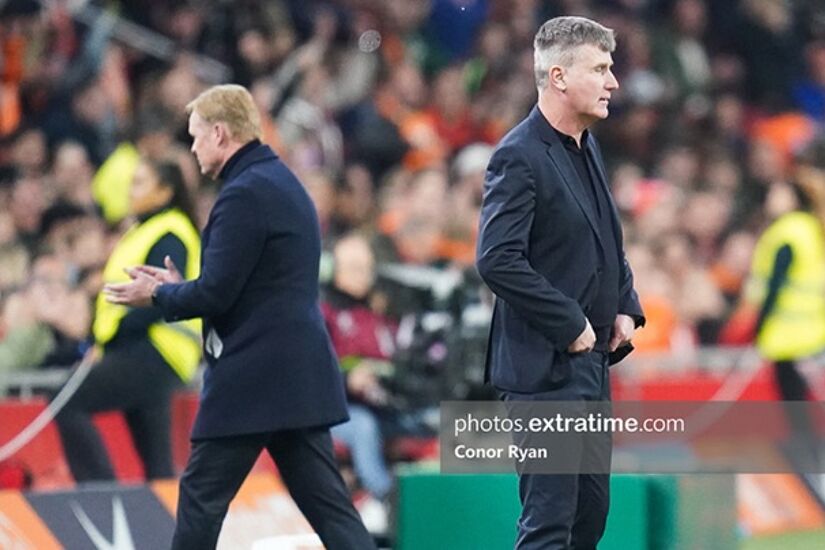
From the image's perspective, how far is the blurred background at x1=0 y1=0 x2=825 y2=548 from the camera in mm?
11938

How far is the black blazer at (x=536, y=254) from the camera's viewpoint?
659 centimetres

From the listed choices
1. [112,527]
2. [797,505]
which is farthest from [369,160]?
[112,527]

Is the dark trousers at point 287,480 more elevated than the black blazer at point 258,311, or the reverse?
the black blazer at point 258,311

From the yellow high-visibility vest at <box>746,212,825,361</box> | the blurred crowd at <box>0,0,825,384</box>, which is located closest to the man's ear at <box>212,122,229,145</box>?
the blurred crowd at <box>0,0,825,384</box>

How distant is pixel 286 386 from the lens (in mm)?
7434

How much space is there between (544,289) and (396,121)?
9.86 m

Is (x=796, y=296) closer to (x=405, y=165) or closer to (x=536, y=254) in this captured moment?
(x=405, y=165)

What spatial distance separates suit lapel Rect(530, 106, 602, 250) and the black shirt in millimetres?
29

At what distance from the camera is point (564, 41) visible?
6742 millimetres

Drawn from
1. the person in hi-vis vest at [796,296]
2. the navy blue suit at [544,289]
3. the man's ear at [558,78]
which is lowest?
the navy blue suit at [544,289]

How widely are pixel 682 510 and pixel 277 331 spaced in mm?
1936

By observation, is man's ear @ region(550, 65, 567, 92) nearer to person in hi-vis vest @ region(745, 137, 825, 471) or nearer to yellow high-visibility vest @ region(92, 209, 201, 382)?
yellow high-visibility vest @ region(92, 209, 201, 382)

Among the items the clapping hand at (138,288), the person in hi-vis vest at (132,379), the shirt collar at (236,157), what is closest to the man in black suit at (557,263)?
the shirt collar at (236,157)

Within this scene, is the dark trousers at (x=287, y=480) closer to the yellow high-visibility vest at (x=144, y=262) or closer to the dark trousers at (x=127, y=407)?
the yellow high-visibility vest at (x=144, y=262)
